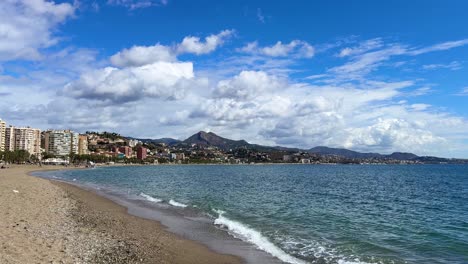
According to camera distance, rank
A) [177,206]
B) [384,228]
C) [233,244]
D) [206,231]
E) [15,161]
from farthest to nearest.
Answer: [15,161] → [177,206] → [384,228] → [206,231] → [233,244]

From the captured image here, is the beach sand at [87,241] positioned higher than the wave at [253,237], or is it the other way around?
the beach sand at [87,241]

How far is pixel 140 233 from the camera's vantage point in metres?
22.0

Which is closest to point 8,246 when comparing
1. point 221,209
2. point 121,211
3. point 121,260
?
point 121,260

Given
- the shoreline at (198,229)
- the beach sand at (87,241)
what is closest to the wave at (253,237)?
the shoreline at (198,229)

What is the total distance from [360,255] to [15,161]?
19543 centimetres

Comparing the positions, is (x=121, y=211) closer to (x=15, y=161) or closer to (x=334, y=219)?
(x=334, y=219)

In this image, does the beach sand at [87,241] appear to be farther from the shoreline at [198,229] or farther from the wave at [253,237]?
the wave at [253,237]

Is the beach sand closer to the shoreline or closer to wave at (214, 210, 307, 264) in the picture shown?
the shoreline

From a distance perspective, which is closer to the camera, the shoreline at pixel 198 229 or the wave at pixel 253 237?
the wave at pixel 253 237

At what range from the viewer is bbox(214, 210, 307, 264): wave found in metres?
17.2

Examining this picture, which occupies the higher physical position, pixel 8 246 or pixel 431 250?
pixel 8 246

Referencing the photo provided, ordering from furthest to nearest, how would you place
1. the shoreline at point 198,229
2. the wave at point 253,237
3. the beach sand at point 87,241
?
1. the shoreline at point 198,229
2. the wave at point 253,237
3. the beach sand at point 87,241

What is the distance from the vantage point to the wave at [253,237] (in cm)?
1722

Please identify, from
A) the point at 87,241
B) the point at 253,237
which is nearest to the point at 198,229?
the point at 253,237
